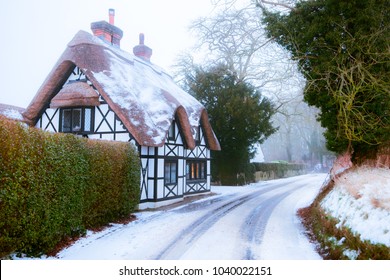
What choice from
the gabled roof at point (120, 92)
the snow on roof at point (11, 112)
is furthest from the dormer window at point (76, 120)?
the snow on roof at point (11, 112)

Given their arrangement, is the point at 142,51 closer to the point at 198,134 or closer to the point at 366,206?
the point at 198,134

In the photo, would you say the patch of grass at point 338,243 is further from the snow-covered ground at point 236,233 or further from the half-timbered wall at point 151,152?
the half-timbered wall at point 151,152

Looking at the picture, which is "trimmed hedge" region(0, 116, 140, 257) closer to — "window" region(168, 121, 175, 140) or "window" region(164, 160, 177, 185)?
"window" region(164, 160, 177, 185)

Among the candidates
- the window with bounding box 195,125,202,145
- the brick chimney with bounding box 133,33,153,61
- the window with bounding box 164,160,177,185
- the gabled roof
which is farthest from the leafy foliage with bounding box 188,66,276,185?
the window with bounding box 164,160,177,185

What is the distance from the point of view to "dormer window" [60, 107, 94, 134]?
1373 cm

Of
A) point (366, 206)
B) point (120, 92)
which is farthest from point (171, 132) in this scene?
Answer: point (366, 206)

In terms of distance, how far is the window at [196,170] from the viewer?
58.6ft

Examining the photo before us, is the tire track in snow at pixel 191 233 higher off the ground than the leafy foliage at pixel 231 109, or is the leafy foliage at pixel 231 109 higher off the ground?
the leafy foliage at pixel 231 109

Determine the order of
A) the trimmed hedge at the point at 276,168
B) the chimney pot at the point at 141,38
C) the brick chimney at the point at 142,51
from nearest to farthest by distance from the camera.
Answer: the brick chimney at the point at 142,51, the chimney pot at the point at 141,38, the trimmed hedge at the point at 276,168

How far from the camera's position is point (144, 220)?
10406 millimetres

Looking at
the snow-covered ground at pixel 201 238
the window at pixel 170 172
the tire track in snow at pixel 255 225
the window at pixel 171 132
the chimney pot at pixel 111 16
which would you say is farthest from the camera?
the chimney pot at pixel 111 16

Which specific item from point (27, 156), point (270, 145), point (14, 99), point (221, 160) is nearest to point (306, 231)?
point (27, 156)

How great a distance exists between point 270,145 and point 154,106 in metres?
59.6

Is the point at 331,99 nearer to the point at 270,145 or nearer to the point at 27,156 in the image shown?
the point at 27,156
